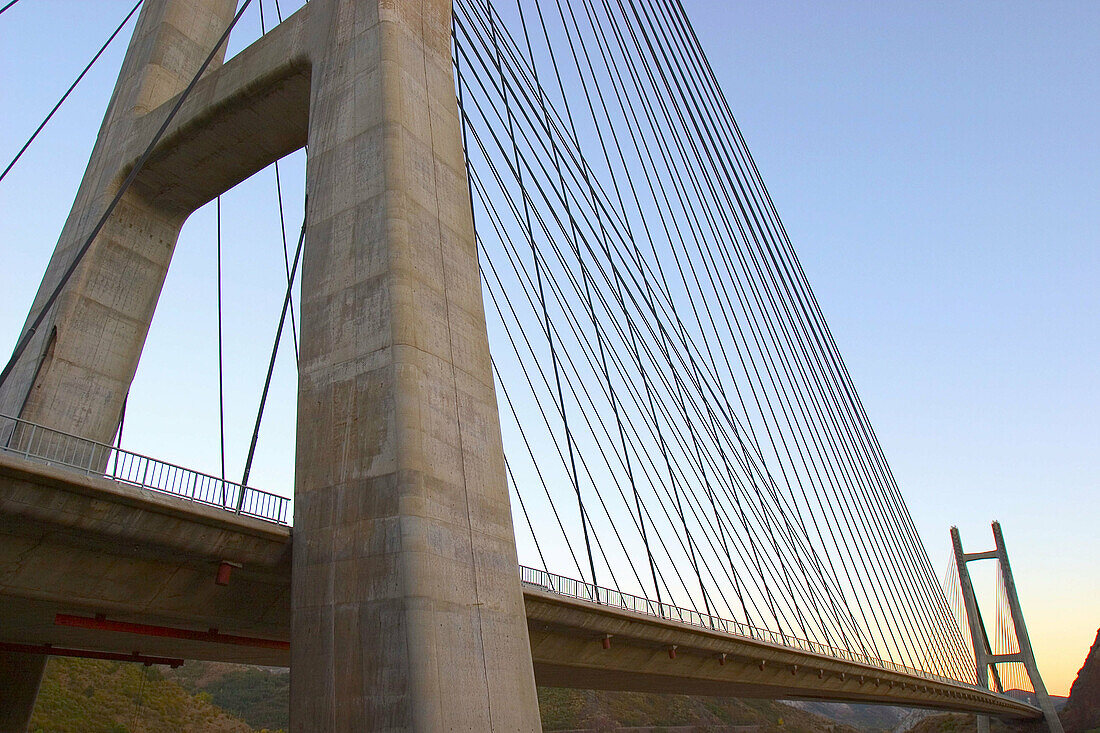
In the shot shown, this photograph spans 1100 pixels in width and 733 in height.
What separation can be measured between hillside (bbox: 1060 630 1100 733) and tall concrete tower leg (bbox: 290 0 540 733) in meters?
81.2

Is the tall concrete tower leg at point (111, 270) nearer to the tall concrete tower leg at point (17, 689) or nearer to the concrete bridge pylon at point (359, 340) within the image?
the concrete bridge pylon at point (359, 340)

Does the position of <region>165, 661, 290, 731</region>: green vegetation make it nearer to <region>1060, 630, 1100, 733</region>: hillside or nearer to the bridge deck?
the bridge deck

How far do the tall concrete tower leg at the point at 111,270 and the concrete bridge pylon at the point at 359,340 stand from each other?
0.04m

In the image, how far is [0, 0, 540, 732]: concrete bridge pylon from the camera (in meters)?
9.95

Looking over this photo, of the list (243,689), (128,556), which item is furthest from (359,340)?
(243,689)

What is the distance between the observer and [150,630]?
39.3 ft

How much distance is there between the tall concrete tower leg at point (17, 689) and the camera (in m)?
15.5

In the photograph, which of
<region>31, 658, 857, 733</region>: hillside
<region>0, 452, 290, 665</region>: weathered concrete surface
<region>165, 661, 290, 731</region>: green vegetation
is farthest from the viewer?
Result: <region>165, 661, 290, 731</region>: green vegetation

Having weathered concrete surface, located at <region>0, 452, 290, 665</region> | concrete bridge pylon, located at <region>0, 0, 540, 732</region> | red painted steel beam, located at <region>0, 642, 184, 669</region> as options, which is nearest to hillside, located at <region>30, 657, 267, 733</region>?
red painted steel beam, located at <region>0, 642, 184, 669</region>

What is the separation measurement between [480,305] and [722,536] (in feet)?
42.7

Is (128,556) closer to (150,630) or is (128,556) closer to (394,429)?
(150,630)

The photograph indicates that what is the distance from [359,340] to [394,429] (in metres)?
1.58

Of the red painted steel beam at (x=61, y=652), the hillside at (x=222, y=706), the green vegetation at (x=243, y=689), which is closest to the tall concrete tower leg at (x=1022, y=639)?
the hillside at (x=222, y=706)

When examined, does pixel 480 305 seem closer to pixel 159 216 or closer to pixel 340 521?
pixel 340 521
